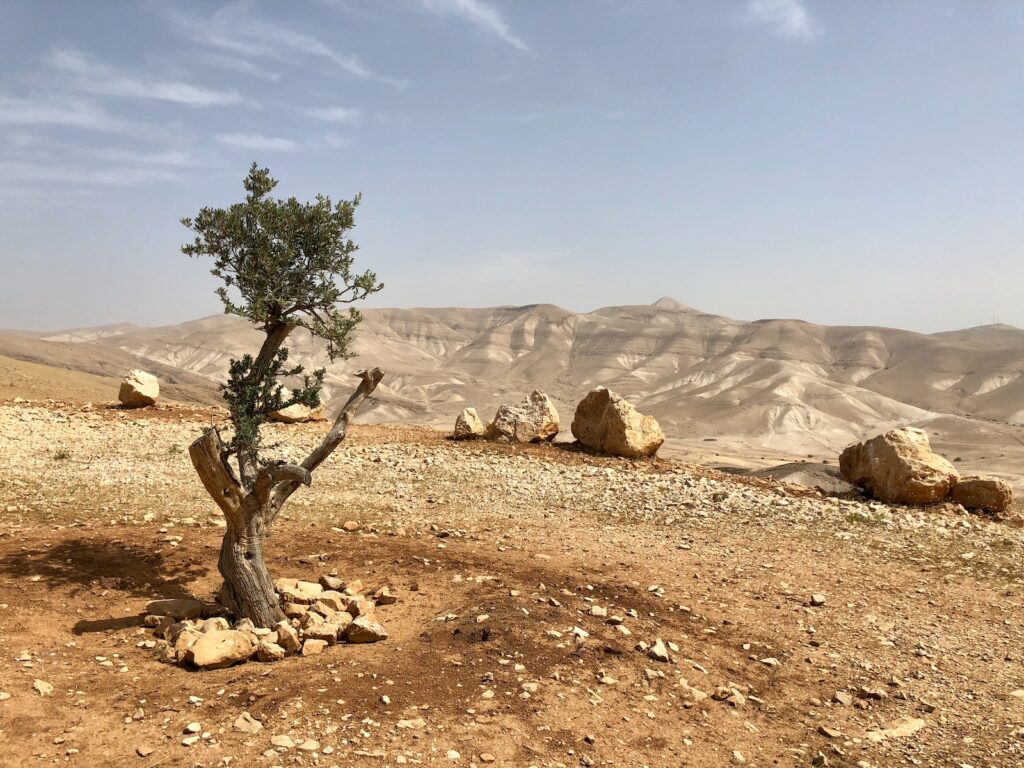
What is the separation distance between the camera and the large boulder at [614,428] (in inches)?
869

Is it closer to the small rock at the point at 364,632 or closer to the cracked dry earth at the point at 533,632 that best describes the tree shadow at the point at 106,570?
the cracked dry earth at the point at 533,632

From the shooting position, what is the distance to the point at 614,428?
22.3m

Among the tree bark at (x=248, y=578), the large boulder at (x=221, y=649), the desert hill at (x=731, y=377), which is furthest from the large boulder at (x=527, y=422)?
the desert hill at (x=731, y=377)

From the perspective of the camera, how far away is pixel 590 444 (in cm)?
2311

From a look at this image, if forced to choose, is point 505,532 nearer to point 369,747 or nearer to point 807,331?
point 369,747

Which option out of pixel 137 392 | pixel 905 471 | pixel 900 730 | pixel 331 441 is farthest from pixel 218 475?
pixel 137 392

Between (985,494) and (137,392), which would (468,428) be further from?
(985,494)

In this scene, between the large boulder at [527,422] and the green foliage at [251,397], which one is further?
the large boulder at [527,422]

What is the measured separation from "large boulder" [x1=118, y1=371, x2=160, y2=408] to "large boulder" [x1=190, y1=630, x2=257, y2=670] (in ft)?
64.8

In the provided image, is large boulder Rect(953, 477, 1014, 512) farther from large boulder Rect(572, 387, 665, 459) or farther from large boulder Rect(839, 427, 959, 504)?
large boulder Rect(572, 387, 665, 459)

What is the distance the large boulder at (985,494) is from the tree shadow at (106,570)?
64.3 feet

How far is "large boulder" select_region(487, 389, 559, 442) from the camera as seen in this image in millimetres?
23047

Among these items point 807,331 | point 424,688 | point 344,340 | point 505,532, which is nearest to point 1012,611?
point 505,532

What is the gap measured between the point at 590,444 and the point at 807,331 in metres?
173
